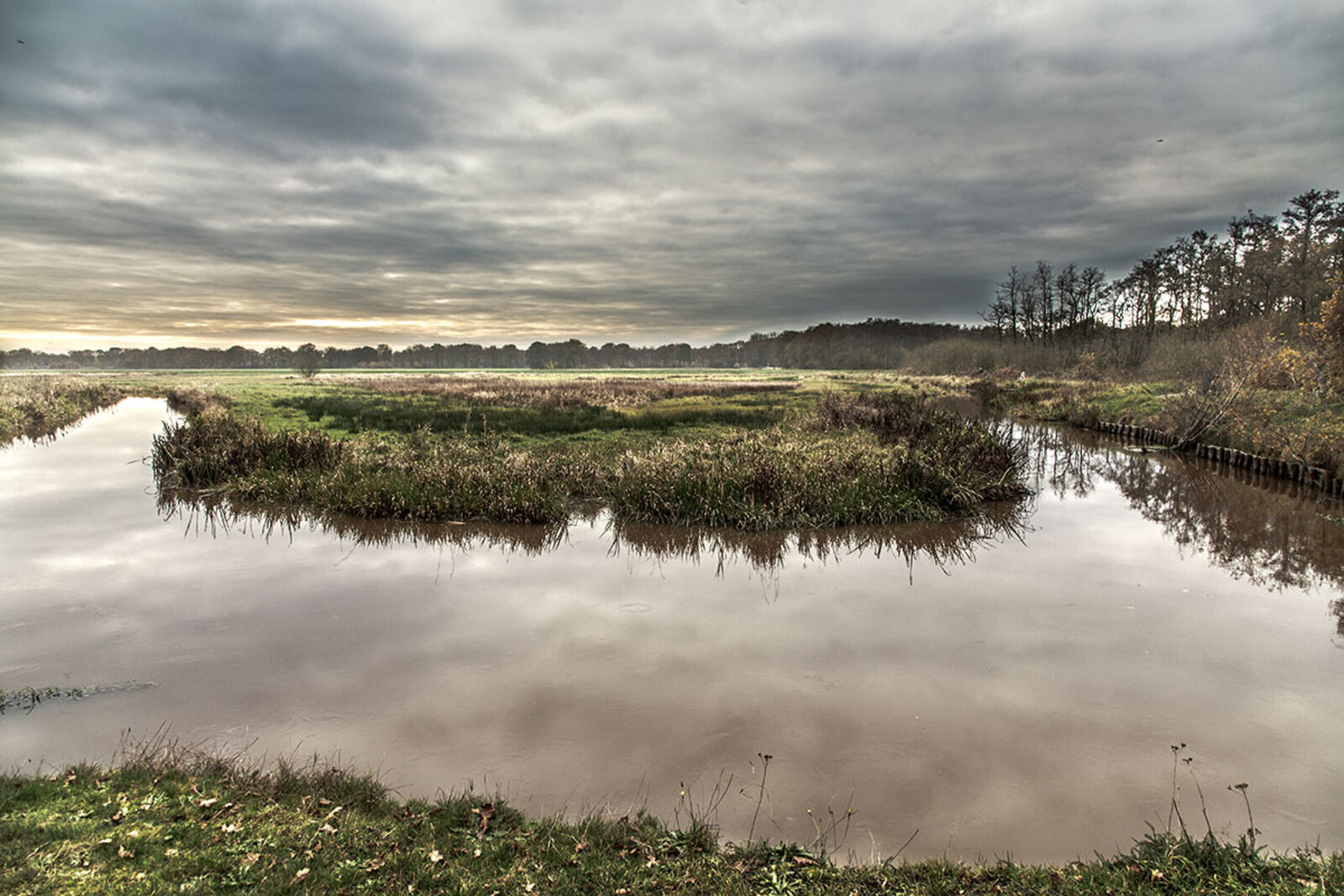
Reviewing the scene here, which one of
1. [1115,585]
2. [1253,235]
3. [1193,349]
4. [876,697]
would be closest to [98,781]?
[876,697]

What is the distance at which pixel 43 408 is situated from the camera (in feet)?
127

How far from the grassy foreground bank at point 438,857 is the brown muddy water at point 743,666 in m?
0.51

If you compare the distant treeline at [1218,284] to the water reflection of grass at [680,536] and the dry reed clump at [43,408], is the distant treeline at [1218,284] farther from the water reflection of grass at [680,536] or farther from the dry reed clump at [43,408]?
the dry reed clump at [43,408]

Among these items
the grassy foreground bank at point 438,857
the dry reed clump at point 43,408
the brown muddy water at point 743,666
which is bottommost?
the brown muddy water at point 743,666

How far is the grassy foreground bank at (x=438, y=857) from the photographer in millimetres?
3953

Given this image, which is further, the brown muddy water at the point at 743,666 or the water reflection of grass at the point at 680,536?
the water reflection of grass at the point at 680,536

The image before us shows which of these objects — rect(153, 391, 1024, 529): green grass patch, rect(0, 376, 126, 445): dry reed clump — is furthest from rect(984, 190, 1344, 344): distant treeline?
rect(0, 376, 126, 445): dry reed clump

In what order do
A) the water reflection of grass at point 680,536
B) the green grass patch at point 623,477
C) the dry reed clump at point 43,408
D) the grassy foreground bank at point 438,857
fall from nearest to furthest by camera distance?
A: 1. the grassy foreground bank at point 438,857
2. the water reflection of grass at point 680,536
3. the green grass patch at point 623,477
4. the dry reed clump at point 43,408

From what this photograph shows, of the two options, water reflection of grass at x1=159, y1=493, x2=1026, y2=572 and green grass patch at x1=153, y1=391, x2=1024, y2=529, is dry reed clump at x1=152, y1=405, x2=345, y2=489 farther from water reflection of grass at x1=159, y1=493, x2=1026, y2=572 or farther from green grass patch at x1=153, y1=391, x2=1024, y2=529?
water reflection of grass at x1=159, y1=493, x2=1026, y2=572

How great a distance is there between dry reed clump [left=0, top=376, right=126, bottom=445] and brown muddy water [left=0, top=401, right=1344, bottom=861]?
2534cm

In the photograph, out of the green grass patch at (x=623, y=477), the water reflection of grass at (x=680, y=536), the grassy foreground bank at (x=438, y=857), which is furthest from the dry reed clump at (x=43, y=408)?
the grassy foreground bank at (x=438, y=857)

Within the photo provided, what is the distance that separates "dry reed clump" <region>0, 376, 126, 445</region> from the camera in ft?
106

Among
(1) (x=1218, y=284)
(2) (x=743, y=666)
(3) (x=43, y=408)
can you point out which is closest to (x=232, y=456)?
(2) (x=743, y=666)

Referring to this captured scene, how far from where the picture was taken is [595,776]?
570 cm
